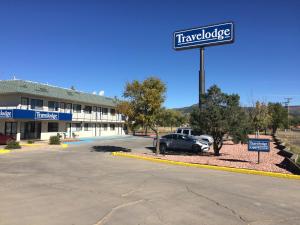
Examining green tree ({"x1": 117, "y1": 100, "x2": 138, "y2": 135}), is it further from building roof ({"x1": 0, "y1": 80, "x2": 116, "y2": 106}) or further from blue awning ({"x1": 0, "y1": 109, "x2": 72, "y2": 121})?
building roof ({"x1": 0, "y1": 80, "x2": 116, "y2": 106})

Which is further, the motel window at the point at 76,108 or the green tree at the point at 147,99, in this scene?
the motel window at the point at 76,108

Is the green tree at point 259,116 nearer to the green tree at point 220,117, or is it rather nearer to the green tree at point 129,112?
the green tree at point 220,117

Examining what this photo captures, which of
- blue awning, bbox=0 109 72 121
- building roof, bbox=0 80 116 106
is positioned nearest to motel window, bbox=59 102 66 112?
building roof, bbox=0 80 116 106

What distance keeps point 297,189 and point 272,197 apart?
1924 millimetres

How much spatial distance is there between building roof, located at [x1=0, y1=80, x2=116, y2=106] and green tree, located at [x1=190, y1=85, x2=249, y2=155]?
2032 centimetres

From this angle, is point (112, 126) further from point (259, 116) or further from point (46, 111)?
point (259, 116)

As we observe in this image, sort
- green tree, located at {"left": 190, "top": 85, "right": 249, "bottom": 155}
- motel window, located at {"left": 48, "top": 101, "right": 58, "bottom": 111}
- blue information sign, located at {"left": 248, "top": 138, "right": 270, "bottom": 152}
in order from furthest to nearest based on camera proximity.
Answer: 1. motel window, located at {"left": 48, "top": 101, "right": 58, "bottom": 111}
2. green tree, located at {"left": 190, "top": 85, "right": 249, "bottom": 155}
3. blue information sign, located at {"left": 248, "top": 138, "right": 270, "bottom": 152}

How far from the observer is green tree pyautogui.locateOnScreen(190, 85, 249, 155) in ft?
67.1

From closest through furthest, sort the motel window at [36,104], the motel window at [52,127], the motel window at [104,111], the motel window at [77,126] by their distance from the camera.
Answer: the motel window at [36,104] → the motel window at [52,127] → the motel window at [77,126] → the motel window at [104,111]

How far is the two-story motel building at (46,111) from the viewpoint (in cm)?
3469

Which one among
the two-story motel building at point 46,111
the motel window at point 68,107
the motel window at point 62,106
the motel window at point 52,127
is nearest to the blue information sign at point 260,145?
the two-story motel building at point 46,111

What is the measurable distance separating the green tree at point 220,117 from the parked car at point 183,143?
10.9 feet

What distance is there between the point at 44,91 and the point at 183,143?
21.2 m

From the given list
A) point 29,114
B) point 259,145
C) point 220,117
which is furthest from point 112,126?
point 259,145
